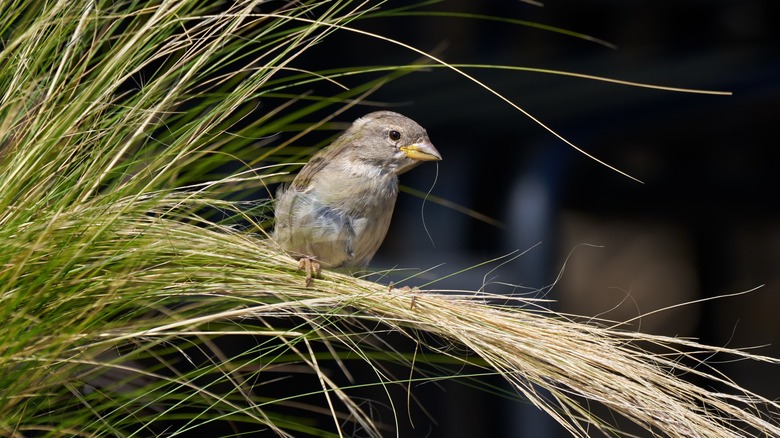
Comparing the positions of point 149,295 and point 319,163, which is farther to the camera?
point 319,163

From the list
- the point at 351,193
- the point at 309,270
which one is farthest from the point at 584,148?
the point at 309,270

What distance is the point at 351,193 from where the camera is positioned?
196cm

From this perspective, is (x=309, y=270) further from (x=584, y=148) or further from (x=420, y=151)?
(x=584, y=148)

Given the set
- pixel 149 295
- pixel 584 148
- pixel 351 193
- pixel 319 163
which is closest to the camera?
pixel 149 295

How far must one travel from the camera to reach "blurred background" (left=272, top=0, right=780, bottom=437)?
252cm

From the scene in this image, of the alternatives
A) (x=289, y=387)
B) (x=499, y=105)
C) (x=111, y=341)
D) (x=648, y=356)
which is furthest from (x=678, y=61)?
(x=111, y=341)

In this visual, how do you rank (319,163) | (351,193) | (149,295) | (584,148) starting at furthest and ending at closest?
(584,148) → (319,163) → (351,193) → (149,295)

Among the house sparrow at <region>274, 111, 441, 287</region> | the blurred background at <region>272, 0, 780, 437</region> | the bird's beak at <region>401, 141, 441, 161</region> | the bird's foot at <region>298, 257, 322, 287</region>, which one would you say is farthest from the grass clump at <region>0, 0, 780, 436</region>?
the blurred background at <region>272, 0, 780, 437</region>

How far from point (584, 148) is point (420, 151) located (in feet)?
2.37

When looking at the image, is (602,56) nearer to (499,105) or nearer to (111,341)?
(499,105)

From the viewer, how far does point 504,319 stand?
124 centimetres

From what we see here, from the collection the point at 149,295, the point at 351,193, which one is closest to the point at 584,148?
the point at 351,193

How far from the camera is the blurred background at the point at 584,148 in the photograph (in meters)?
2.52

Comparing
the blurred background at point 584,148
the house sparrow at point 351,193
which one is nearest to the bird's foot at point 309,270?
the house sparrow at point 351,193
